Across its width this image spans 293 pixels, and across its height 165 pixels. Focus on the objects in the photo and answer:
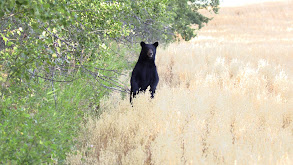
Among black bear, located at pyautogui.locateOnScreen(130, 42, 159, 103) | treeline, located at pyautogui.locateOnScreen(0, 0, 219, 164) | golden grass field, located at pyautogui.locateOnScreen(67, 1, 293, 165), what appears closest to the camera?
treeline, located at pyautogui.locateOnScreen(0, 0, 219, 164)

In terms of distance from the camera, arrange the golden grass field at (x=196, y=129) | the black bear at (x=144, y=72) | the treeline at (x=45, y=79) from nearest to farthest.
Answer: the treeline at (x=45, y=79) → the golden grass field at (x=196, y=129) → the black bear at (x=144, y=72)

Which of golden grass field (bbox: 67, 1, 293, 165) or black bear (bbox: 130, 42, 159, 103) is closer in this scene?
golden grass field (bbox: 67, 1, 293, 165)

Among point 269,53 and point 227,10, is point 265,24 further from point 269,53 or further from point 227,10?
point 269,53

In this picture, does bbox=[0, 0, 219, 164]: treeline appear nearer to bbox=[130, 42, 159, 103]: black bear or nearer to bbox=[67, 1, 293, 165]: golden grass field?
bbox=[67, 1, 293, 165]: golden grass field

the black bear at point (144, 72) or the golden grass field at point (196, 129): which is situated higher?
the black bear at point (144, 72)

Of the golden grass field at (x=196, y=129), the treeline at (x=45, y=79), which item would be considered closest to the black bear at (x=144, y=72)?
the golden grass field at (x=196, y=129)

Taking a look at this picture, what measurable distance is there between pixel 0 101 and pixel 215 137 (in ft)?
9.00

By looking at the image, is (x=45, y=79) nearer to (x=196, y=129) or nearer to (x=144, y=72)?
(x=144, y=72)

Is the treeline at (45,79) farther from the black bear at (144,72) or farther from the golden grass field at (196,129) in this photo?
the black bear at (144,72)

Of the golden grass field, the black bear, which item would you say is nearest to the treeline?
the golden grass field

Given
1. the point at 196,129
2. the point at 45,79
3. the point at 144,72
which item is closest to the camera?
the point at 196,129

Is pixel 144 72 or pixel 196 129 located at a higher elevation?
pixel 144 72

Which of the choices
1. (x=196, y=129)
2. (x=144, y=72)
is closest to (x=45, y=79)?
(x=144, y=72)

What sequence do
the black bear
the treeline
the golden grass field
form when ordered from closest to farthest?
the treeline → the golden grass field → the black bear
